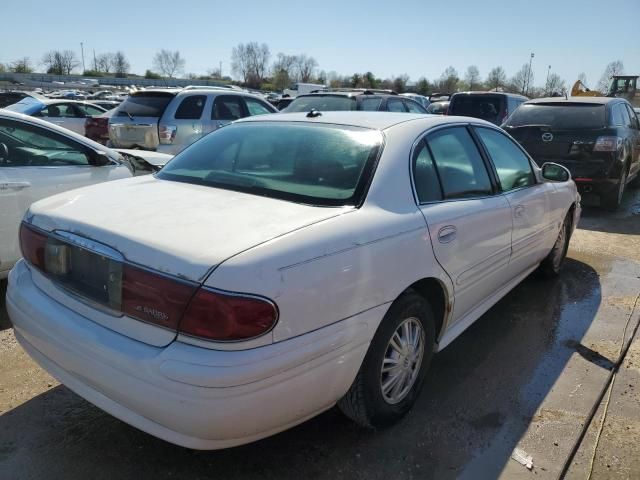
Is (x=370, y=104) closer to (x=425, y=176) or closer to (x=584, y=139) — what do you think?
(x=584, y=139)

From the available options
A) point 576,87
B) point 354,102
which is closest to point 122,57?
point 576,87

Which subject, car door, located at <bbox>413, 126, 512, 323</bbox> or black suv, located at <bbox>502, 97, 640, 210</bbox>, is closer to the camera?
car door, located at <bbox>413, 126, 512, 323</bbox>

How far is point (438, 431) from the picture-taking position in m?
2.75

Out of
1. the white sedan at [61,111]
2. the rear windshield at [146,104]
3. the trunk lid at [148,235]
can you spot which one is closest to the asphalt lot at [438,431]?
the trunk lid at [148,235]

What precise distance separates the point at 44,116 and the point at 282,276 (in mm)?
13718

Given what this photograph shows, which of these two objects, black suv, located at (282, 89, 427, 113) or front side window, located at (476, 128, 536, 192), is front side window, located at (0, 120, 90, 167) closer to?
front side window, located at (476, 128, 536, 192)

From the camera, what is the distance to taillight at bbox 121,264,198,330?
193 cm

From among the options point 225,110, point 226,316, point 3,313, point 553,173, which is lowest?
point 3,313

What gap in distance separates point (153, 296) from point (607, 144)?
24.3 feet

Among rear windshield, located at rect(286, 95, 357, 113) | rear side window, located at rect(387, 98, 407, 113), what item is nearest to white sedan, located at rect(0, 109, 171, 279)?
rear windshield, located at rect(286, 95, 357, 113)

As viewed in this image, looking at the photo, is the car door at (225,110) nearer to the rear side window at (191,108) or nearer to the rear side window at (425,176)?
the rear side window at (191,108)

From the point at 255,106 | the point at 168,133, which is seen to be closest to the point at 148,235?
the point at 168,133

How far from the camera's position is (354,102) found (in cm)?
969

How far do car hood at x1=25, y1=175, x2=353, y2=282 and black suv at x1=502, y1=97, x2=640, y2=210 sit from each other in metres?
6.42
